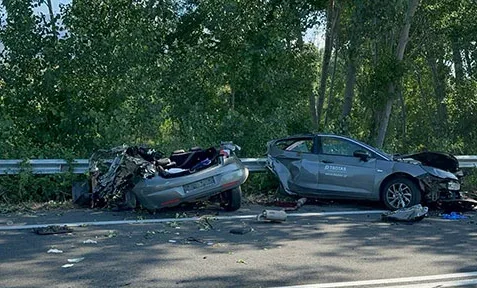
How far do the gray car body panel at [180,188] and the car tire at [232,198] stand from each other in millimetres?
346

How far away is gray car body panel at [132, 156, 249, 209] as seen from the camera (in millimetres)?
9820

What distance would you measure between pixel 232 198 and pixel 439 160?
4392 millimetres

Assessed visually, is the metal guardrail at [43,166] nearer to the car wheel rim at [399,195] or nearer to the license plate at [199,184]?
the license plate at [199,184]

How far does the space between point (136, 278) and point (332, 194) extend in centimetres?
636

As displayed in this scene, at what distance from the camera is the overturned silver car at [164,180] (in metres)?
9.88

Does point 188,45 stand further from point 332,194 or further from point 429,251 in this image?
point 429,251

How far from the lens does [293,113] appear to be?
57.2 ft

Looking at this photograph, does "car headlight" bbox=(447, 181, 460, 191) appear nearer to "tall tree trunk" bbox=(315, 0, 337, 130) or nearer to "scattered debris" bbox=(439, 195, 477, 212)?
"scattered debris" bbox=(439, 195, 477, 212)

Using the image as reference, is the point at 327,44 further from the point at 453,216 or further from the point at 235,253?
the point at 235,253

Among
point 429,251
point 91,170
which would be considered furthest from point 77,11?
point 429,251

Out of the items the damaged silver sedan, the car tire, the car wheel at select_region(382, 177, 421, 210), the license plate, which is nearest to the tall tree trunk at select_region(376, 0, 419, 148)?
the damaged silver sedan

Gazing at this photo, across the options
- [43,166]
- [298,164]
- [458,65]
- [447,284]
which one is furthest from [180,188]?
[458,65]

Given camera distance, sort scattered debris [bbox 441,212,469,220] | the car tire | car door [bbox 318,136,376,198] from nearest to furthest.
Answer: the car tire, scattered debris [bbox 441,212,469,220], car door [bbox 318,136,376,198]

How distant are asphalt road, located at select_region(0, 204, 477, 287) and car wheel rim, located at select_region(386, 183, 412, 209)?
1.20 meters
